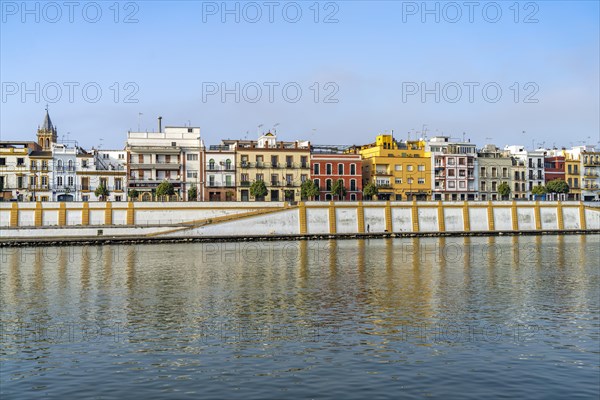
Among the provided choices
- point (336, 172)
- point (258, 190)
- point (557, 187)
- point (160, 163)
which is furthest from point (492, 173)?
point (160, 163)

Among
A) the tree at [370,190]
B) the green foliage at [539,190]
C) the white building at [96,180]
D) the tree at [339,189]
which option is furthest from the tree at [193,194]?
the green foliage at [539,190]

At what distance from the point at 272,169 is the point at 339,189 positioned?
1123 centimetres

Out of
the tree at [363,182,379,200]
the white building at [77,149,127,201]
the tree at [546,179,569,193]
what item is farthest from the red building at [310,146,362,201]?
the tree at [546,179,569,193]

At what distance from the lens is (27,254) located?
68312 mm

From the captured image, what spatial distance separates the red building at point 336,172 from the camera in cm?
11138

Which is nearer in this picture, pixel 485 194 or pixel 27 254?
pixel 27 254

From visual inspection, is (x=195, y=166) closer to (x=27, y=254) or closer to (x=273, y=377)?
(x=27, y=254)

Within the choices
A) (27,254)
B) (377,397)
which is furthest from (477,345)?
(27,254)

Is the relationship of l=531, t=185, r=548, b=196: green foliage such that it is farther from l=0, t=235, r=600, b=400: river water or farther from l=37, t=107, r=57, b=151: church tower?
l=37, t=107, r=57, b=151: church tower

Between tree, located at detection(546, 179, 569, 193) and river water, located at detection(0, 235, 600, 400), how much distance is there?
228 ft

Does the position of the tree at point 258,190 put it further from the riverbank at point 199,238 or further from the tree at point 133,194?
the tree at point 133,194

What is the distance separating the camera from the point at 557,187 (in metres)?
120

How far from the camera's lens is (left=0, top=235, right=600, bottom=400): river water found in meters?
20.7

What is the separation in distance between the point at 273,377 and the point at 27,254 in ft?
176
